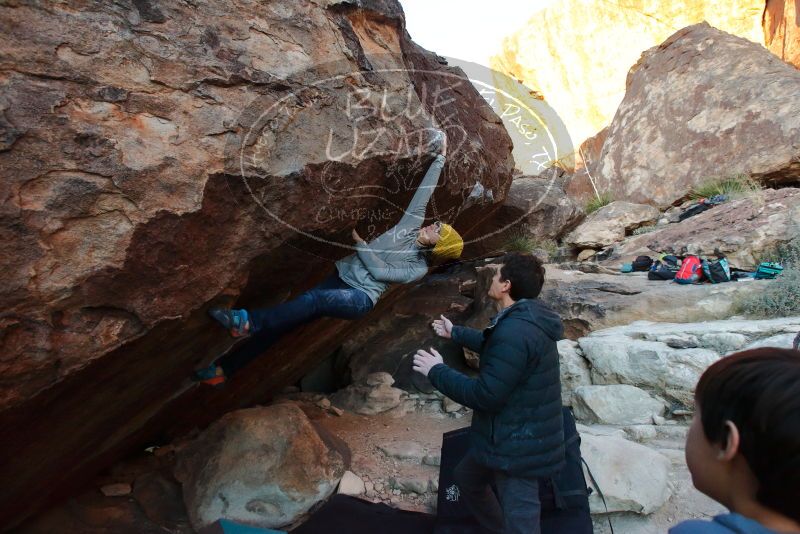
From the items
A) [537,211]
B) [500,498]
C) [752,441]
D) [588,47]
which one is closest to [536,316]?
[500,498]

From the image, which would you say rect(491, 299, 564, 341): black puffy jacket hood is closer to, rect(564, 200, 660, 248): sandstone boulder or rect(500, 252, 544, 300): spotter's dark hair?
rect(500, 252, 544, 300): spotter's dark hair

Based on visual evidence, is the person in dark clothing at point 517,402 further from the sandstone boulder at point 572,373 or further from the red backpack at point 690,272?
the red backpack at point 690,272

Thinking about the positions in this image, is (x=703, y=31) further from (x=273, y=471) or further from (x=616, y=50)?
(x=616, y=50)

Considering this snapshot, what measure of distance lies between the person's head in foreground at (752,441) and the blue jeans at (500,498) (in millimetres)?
1251

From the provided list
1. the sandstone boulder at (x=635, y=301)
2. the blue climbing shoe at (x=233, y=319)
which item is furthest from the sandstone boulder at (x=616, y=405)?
the blue climbing shoe at (x=233, y=319)

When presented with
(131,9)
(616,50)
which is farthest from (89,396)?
(616,50)

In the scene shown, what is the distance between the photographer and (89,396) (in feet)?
7.07

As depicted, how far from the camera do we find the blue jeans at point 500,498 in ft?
6.67

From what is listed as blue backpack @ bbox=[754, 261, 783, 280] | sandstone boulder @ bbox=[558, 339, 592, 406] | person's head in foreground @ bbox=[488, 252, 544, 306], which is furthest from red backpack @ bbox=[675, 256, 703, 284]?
person's head in foreground @ bbox=[488, 252, 544, 306]

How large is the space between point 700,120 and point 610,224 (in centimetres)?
275

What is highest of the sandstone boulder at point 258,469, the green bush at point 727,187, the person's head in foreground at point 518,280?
the green bush at point 727,187

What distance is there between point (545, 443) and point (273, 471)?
1.61m

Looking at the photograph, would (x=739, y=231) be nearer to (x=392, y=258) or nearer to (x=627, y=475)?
(x=627, y=475)

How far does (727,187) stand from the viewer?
8.16m
